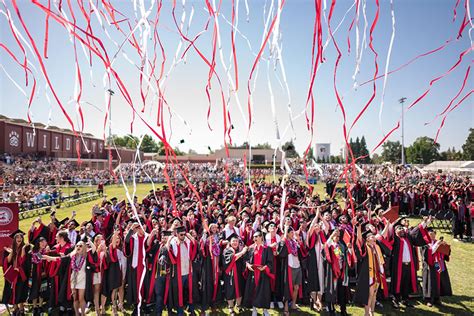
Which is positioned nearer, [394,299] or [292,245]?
[292,245]

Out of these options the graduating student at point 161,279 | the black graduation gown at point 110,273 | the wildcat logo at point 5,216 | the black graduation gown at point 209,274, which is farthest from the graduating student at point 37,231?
the black graduation gown at point 209,274

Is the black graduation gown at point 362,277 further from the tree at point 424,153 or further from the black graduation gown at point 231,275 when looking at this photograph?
the tree at point 424,153

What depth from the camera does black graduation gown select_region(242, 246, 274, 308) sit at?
20.2 ft

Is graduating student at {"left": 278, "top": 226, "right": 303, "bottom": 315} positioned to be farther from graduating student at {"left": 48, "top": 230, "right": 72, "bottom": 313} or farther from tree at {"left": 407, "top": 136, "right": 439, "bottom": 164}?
tree at {"left": 407, "top": 136, "right": 439, "bottom": 164}

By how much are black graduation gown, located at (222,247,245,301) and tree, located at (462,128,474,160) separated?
278 feet

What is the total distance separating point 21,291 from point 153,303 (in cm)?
246

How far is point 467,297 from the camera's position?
7.32 metres

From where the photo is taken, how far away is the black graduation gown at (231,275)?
639cm

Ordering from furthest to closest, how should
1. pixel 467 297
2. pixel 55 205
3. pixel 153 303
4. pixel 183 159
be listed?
pixel 183 159
pixel 55 205
pixel 467 297
pixel 153 303

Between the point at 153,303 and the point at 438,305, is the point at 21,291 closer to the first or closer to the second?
the point at 153,303

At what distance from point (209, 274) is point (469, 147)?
291 feet

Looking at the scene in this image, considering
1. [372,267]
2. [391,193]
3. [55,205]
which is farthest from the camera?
[55,205]

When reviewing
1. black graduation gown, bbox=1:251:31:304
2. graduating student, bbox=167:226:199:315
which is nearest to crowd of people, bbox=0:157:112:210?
black graduation gown, bbox=1:251:31:304

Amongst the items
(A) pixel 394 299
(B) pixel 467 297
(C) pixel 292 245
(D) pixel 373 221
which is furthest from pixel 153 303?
(B) pixel 467 297
